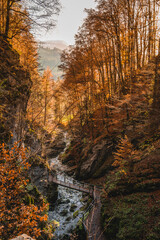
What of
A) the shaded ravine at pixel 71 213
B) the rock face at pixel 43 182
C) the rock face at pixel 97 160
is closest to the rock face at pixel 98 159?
the rock face at pixel 97 160

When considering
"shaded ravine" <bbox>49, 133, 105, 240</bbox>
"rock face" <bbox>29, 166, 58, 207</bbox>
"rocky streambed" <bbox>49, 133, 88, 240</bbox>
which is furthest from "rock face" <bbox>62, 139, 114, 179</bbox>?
"rock face" <bbox>29, 166, 58, 207</bbox>

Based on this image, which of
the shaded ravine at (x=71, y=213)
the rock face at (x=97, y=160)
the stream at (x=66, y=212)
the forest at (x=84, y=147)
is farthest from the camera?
the rock face at (x=97, y=160)

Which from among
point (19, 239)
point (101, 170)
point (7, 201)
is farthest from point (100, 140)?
point (19, 239)

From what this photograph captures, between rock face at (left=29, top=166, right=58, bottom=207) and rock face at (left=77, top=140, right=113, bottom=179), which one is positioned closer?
rock face at (left=29, top=166, right=58, bottom=207)

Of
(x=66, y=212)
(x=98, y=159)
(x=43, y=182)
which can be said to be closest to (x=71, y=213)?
(x=66, y=212)

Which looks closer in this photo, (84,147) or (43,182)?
(43,182)

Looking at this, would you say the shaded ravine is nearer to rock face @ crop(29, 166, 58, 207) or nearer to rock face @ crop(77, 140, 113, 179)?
rock face @ crop(29, 166, 58, 207)

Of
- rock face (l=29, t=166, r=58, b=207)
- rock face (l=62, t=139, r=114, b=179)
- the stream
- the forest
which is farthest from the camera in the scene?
rock face (l=62, t=139, r=114, b=179)

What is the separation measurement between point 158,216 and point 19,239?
19.5 feet

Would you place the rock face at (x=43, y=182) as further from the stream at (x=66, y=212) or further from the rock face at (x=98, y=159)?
the rock face at (x=98, y=159)

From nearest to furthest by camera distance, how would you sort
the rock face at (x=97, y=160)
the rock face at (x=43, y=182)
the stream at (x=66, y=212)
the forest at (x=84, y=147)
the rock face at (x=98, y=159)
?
1. the forest at (x=84, y=147)
2. the stream at (x=66, y=212)
3. the rock face at (x=43, y=182)
4. the rock face at (x=97, y=160)
5. the rock face at (x=98, y=159)

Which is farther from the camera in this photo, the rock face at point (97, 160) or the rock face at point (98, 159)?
the rock face at point (98, 159)

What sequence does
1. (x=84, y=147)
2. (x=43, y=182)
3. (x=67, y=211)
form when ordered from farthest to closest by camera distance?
(x=84, y=147) → (x=67, y=211) → (x=43, y=182)

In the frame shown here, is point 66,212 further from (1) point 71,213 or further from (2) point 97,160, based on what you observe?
(2) point 97,160
